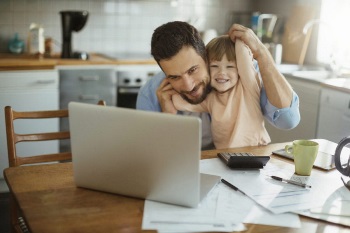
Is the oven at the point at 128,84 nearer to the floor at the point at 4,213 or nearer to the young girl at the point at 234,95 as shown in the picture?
the floor at the point at 4,213

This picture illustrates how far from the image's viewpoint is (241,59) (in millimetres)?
1914

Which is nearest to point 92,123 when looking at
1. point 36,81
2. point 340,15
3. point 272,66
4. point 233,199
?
point 233,199

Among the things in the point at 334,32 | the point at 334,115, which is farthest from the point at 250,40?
the point at 334,32

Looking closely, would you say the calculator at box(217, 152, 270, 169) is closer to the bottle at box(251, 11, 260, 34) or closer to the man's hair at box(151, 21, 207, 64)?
the man's hair at box(151, 21, 207, 64)

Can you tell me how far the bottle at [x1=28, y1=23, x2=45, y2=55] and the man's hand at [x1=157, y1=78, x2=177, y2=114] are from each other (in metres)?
2.02

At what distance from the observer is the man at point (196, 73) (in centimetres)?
183

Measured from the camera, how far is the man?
1825 millimetres

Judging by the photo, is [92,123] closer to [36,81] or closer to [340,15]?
[36,81]

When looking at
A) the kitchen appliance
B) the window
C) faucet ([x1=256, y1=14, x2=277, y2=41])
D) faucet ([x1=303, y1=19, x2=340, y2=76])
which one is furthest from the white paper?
faucet ([x1=256, y1=14, x2=277, y2=41])

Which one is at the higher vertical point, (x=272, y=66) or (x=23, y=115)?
(x=272, y=66)

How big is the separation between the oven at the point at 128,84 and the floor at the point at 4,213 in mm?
1076

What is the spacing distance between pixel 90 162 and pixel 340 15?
327 cm

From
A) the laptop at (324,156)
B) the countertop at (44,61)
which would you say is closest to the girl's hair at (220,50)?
the laptop at (324,156)

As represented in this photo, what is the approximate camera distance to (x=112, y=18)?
4.18 meters
